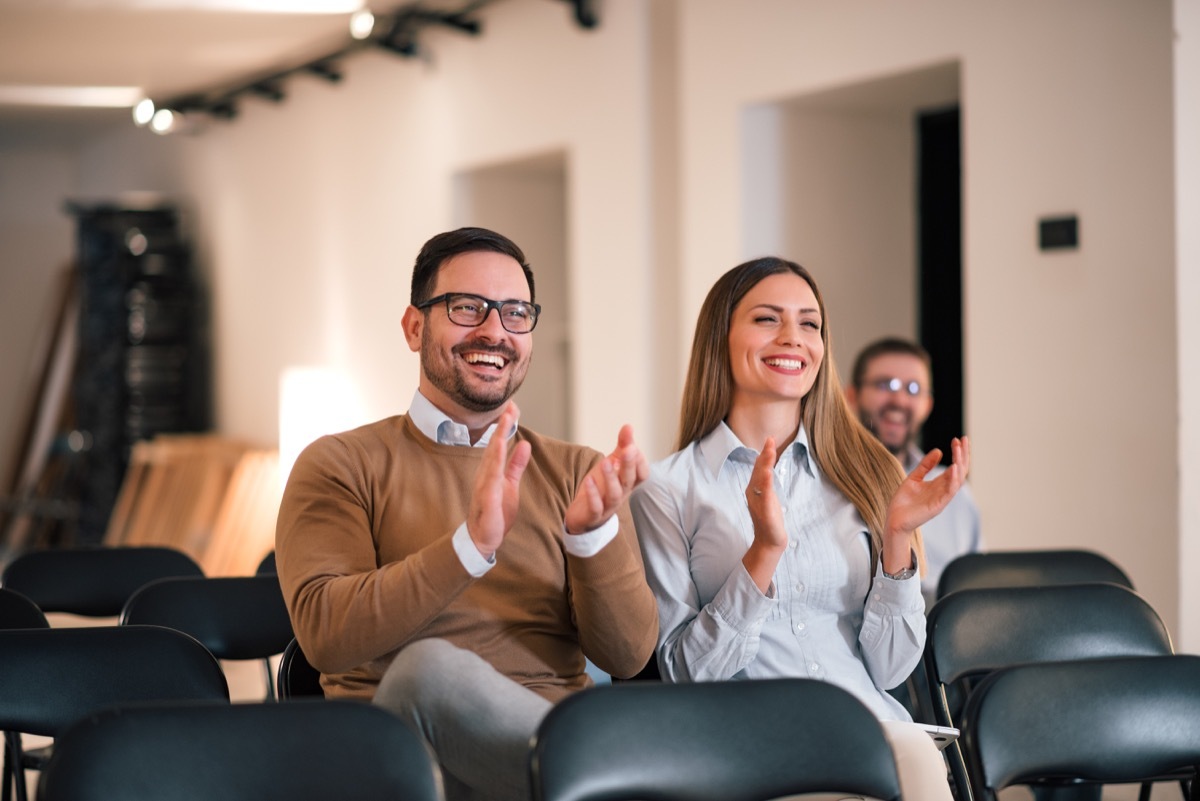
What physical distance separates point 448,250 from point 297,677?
895 millimetres

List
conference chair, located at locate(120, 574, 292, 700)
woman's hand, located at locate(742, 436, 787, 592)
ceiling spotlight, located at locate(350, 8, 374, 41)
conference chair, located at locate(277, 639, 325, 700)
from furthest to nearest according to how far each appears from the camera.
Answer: ceiling spotlight, located at locate(350, 8, 374, 41)
conference chair, located at locate(120, 574, 292, 700)
conference chair, located at locate(277, 639, 325, 700)
woman's hand, located at locate(742, 436, 787, 592)

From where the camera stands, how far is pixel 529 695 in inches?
81.5

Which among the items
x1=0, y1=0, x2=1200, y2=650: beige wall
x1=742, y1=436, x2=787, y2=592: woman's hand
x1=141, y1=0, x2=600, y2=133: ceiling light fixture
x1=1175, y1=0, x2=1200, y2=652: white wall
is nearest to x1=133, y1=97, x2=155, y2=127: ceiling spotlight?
x1=141, y1=0, x2=600, y2=133: ceiling light fixture

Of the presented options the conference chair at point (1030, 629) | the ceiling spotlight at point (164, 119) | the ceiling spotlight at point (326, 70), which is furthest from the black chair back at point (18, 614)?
the ceiling spotlight at point (164, 119)

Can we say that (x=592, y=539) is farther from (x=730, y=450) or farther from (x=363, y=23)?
(x=363, y=23)

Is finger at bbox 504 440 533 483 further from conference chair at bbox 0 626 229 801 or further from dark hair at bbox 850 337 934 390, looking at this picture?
dark hair at bbox 850 337 934 390

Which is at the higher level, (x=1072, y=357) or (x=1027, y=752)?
(x=1072, y=357)

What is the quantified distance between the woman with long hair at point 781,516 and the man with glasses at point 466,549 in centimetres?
20

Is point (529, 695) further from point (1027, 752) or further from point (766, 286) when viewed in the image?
point (766, 286)

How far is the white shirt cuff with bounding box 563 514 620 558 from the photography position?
227cm

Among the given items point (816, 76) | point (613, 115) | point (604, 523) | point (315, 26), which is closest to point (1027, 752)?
point (604, 523)

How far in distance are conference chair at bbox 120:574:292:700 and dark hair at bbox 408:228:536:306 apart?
1137mm

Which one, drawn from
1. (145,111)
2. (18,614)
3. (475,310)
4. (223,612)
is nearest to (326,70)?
(145,111)

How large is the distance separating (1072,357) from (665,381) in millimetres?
2368
